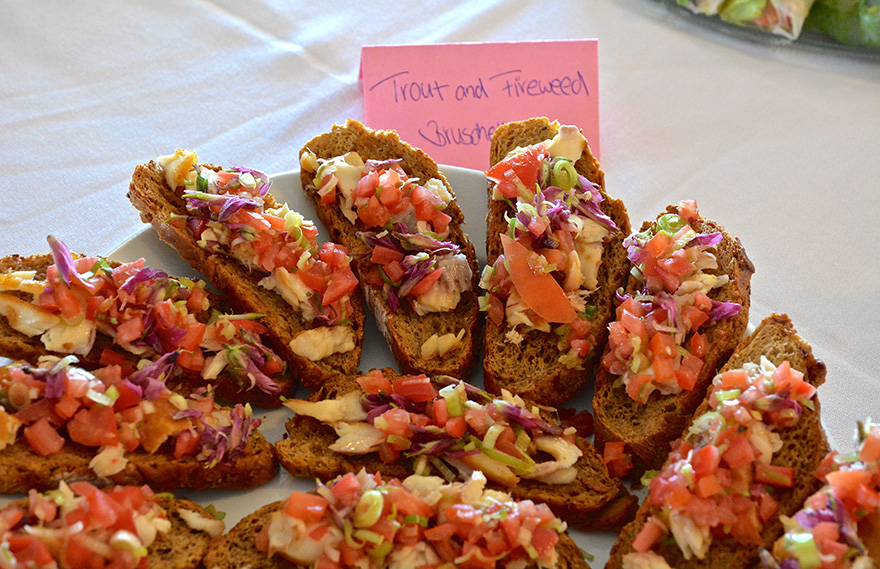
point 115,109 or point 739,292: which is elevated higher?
point 115,109

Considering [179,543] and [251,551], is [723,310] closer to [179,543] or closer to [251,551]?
[251,551]

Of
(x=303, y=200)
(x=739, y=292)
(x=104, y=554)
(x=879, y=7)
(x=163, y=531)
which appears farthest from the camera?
(x=879, y=7)

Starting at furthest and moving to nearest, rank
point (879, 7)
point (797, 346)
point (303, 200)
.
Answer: point (879, 7) → point (303, 200) → point (797, 346)

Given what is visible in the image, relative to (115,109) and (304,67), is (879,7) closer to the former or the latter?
(304,67)

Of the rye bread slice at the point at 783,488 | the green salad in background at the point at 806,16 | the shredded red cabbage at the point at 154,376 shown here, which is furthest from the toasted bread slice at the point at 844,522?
the green salad in background at the point at 806,16

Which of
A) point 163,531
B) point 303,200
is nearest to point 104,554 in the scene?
point 163,531
